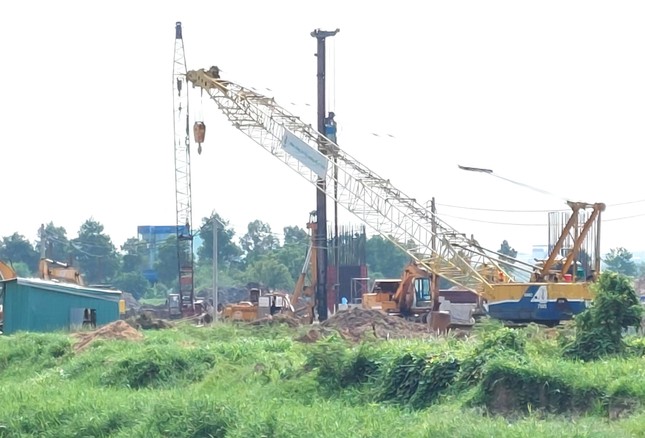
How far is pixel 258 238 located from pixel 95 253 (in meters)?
27.5

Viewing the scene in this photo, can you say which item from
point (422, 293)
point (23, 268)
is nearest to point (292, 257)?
point (23, 268)

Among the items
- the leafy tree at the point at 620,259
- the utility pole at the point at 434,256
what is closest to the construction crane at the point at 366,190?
the utility pole at the point at 434,256

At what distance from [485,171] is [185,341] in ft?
52.7

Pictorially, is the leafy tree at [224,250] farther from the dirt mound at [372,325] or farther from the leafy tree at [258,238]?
the dirt mound at [372,325]

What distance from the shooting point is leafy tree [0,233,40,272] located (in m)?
122

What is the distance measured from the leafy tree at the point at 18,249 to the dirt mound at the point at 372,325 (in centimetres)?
9075

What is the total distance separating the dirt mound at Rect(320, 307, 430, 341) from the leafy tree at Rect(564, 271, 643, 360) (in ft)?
38.1

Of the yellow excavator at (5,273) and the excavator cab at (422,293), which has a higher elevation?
the yellow excavator at (5,273)

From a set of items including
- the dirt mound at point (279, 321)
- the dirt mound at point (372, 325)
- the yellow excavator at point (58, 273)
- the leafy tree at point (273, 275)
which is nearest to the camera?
the dirt mound at point (372, 325)

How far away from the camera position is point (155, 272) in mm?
118500

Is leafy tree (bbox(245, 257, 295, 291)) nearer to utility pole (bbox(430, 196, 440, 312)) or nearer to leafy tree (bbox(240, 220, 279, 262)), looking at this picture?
leafy tree (bbox(240, 220, 279, 262))

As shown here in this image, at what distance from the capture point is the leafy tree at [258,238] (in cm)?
13912

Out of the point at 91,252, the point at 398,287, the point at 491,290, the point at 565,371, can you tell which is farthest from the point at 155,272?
the point at 565,371

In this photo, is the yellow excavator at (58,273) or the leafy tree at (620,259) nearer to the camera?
the yellow excavator at (58,273)
